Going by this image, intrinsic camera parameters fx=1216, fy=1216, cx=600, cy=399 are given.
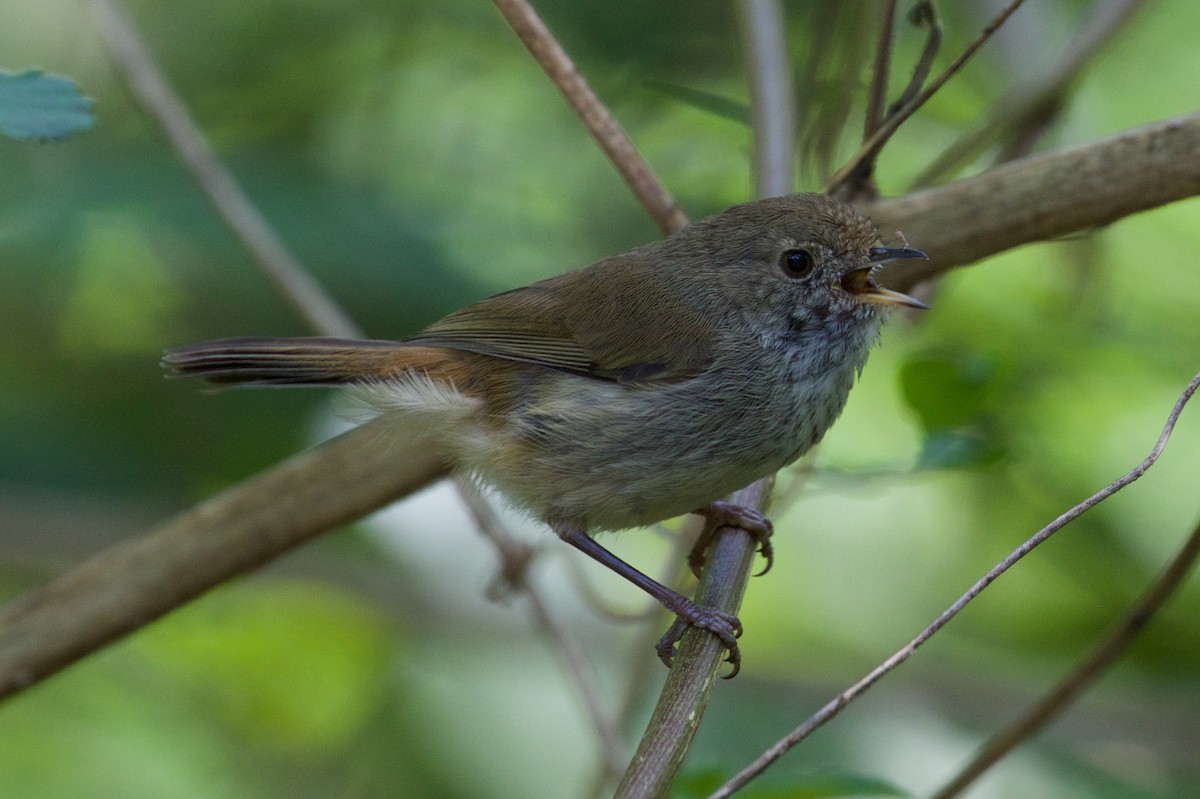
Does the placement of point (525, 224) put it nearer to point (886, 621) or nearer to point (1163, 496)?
point (886, 621)

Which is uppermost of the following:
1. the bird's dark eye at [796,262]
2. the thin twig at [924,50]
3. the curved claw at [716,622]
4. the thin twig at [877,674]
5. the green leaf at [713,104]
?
the green leaf at [713,104]

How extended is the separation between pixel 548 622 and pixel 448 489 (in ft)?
5.90

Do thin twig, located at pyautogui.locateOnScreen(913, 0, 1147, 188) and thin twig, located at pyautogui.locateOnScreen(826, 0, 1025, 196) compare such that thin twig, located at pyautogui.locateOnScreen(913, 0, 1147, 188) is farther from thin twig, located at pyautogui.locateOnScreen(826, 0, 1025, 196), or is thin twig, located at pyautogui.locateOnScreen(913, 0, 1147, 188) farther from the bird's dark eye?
the bird's dark eye

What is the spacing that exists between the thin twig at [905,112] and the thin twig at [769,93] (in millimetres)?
154

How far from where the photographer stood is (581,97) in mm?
2996

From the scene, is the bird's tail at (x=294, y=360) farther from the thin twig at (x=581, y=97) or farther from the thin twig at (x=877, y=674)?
the thin twig at (x=877, y=674)

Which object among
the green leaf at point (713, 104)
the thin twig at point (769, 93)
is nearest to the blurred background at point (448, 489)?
the green leaf at point (713, 104)

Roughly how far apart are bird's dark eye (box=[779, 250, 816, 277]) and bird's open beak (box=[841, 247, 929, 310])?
92 millimetres

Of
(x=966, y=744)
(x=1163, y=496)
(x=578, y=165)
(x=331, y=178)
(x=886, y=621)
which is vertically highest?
(x=578, y=165)

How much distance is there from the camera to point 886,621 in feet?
15.1

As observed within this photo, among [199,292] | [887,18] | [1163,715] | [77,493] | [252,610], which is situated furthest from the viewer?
[252,610]

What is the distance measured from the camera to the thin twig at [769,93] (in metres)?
3.19

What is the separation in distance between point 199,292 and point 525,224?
1.26 meters

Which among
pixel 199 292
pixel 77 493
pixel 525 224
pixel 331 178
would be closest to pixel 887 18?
pixel 525 224
